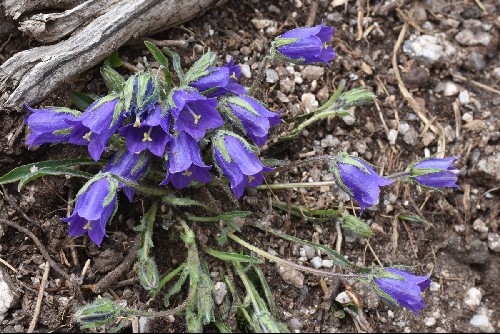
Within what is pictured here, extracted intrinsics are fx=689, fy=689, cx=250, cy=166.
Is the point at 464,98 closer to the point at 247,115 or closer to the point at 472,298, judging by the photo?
the point at 472,298

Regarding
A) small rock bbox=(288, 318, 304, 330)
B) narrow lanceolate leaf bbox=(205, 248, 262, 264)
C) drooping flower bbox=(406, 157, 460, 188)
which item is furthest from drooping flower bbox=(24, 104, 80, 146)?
drooping flower bbox=(406, 157, 460, 188)

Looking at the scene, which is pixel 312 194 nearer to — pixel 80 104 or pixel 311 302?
pixel 311 302

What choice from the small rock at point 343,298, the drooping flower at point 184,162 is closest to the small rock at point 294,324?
the small rock at point 343,298

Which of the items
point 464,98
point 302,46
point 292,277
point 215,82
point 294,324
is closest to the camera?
point 215,82

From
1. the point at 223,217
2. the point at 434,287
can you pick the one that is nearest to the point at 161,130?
the point at 223,217

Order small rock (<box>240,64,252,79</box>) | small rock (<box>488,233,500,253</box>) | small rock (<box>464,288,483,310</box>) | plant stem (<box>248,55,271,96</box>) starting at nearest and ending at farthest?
1. plant stem (<box>248,55,271,96</box>)
2. small rock (<box>464,288,483,310</box>)
3. small rock (<box>488,233,500,253</box>)
4. small rock (<box>240,64,252,79</box>)

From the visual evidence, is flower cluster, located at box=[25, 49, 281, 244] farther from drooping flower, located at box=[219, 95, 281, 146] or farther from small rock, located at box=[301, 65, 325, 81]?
small rock, located at box=[301, 65, 325, 81]
